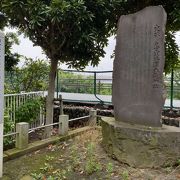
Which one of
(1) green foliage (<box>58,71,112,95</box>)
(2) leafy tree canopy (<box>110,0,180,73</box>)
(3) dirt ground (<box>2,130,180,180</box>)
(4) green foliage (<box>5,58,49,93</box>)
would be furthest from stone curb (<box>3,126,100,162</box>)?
(1) green foliage (<box>58,71,112,95</box>)

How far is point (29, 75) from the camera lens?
9.38 m

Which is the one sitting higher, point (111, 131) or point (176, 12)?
point (176, 12)

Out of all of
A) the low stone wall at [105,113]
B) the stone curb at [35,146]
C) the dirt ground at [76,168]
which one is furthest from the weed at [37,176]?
the low stone wall at [105,113]

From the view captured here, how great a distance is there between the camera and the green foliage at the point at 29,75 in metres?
9.34

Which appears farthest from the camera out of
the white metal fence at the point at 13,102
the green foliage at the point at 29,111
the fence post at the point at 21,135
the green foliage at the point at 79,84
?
the green foliage at the point at 79,84

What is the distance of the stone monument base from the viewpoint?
4.43 m

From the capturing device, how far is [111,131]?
15.6 feet

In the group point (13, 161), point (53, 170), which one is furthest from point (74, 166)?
point (13, 161)

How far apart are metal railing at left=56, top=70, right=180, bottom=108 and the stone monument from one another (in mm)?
4504

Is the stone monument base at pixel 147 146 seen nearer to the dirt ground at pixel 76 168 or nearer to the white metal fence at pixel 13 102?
the dirt ground at pixel 76 168

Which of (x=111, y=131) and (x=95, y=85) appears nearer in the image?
(x=111, y=131)

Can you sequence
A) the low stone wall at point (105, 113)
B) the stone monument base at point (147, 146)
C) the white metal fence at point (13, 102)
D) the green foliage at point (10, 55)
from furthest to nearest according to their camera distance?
the green foliage at point (10, 55), the low stone wall at point (105, 113), the white metal fence at point (13, 102), the stone monument base at point (147, 146)

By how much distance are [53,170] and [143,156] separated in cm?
147

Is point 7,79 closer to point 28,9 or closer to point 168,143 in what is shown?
point 28,9
